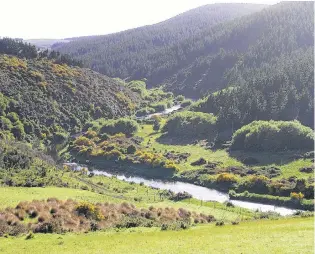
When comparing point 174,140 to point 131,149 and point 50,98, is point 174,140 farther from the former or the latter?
point 50,98

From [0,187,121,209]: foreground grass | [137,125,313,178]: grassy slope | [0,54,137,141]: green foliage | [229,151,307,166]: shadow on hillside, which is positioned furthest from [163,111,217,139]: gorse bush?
[0,187,121,209]: foreground grass

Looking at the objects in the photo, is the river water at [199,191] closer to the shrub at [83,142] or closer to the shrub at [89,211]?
the shrub at [83,142]

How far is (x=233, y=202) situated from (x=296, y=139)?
4148cm

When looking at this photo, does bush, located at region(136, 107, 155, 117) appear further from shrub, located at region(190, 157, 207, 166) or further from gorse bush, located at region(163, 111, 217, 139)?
shrub, located at region(190, 157, 207, 166)

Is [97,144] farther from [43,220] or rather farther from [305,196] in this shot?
[43,220]

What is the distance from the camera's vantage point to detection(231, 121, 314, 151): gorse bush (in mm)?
113375

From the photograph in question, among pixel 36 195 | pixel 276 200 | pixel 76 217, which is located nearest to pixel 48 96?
pixel 276 200

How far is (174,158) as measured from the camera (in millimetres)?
116375

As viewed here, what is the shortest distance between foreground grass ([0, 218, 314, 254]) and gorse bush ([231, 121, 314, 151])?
241 feet

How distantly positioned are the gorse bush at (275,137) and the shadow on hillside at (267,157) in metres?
3.47

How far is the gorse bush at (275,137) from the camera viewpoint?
4464 inches

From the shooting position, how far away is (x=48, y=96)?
6088 inches

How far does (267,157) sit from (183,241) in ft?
253

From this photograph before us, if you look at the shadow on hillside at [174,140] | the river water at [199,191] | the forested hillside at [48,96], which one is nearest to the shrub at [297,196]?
the river water at [199,191]
